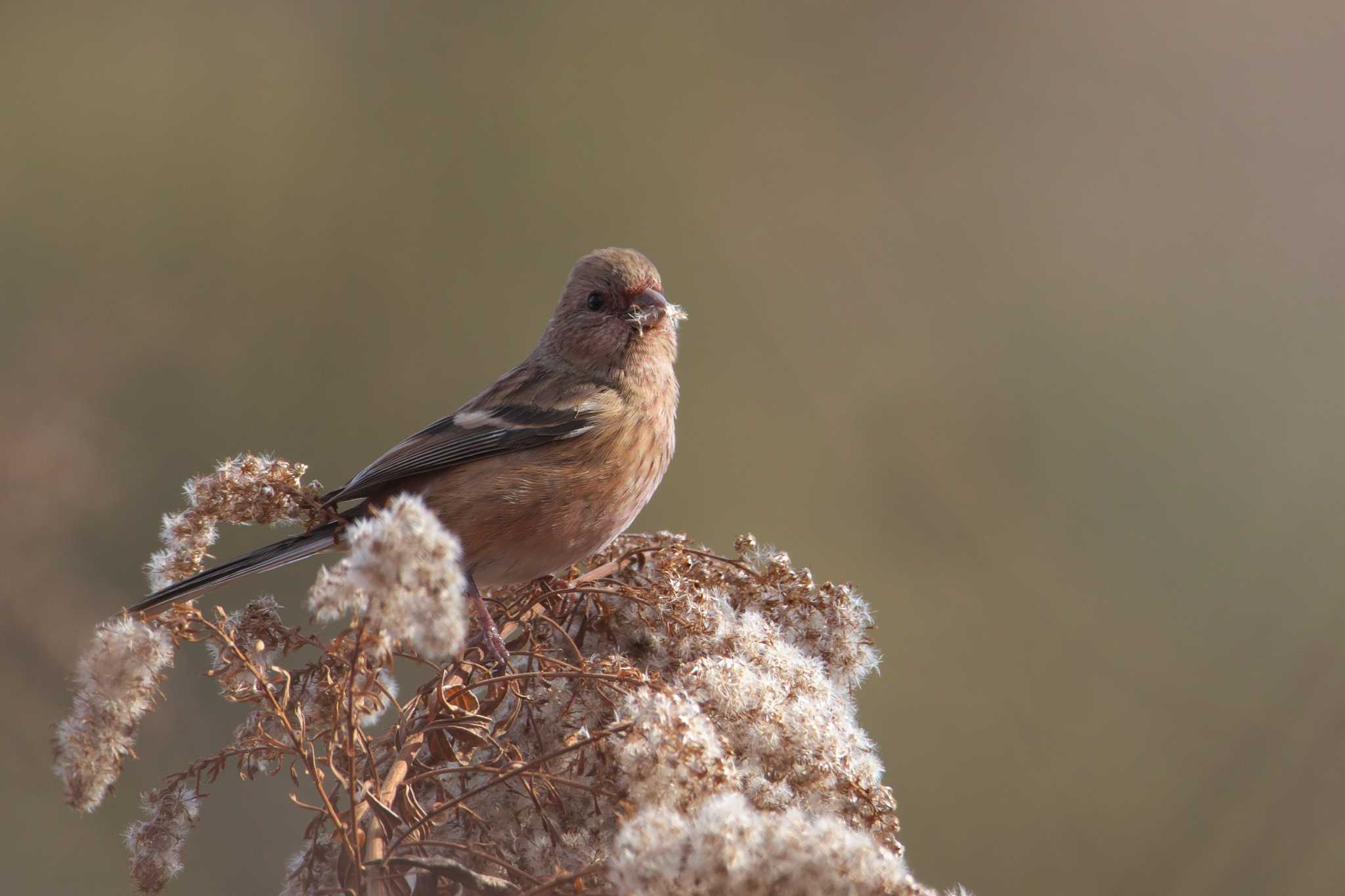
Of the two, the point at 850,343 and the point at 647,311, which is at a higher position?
the point at 850,343

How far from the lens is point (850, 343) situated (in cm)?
988

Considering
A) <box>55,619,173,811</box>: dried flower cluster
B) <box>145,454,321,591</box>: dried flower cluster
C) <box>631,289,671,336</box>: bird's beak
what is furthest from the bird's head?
<box>55,619,173,811</box>: dried flower cluster

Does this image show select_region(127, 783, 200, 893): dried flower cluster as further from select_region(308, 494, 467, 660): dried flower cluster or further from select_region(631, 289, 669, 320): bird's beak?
select_region(631, 289, 669, 320): bird's beak

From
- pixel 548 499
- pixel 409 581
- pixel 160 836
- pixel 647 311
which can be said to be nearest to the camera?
pixel 409 581

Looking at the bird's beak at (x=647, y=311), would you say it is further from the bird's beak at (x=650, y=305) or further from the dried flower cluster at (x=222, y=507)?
the dried flower cluster at (x=222, y=507)

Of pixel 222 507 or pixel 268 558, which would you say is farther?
pixel 268 558

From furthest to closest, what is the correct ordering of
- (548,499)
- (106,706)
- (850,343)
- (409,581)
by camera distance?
(850,343)
(548,499)
(106,706)
(409,581)

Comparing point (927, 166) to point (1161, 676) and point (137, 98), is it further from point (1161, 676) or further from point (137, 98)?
point (137, 98)

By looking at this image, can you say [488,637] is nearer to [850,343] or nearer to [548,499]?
[548,499]

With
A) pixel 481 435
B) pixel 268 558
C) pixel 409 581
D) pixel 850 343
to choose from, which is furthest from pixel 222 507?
pixel 850 343

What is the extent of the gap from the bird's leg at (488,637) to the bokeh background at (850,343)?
8.89 feet

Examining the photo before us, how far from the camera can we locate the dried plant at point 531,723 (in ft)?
4.70

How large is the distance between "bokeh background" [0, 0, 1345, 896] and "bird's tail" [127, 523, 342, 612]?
2.23m

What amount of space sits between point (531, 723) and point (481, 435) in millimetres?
1593
